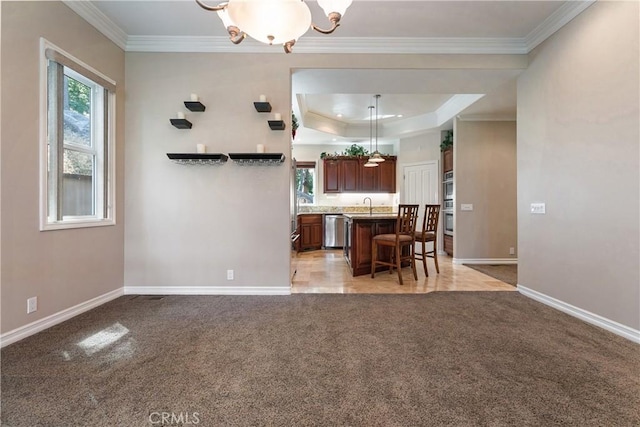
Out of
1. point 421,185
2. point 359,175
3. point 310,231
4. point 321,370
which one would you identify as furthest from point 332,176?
point 321,370

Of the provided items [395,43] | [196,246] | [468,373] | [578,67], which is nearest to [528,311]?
[468,373]

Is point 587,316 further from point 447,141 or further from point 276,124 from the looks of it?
point 447,141

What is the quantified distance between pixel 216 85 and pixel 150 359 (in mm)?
2780

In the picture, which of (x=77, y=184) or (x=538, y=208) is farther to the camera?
(x=538, y=208)

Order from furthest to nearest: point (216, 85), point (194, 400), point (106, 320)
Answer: point (216, 85) < point (106, 320) < point (194, 400)

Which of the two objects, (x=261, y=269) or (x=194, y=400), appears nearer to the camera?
(x=194, y=400)

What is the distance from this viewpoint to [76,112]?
8.64ft

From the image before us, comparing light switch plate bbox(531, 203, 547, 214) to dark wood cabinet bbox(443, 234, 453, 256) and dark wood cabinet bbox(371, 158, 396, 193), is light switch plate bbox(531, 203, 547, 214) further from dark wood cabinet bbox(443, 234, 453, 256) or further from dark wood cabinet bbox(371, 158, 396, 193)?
dark wood cabinet bbox(371, 158, 396, 193)

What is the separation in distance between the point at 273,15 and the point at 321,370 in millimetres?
2051

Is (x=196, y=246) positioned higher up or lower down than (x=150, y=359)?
higher up

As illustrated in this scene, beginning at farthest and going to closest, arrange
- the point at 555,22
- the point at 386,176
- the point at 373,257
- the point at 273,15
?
the point at 386,176
the point at 373,257
the point at 555,22
the point at 273,15

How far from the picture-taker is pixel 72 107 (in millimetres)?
2598

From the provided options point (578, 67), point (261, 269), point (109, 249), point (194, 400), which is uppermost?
point (578, 67)

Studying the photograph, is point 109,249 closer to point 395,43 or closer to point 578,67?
point 395,43
